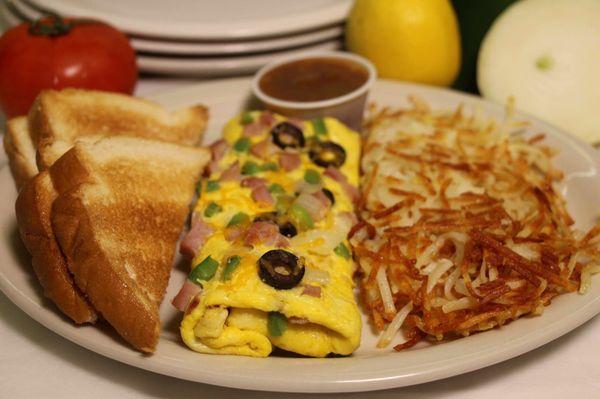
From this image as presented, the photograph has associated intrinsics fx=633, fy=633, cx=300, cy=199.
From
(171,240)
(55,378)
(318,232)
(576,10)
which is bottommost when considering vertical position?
(55,378)

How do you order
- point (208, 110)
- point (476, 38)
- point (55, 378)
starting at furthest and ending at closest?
point (476, 38), point (208, 110), point (55, 378)

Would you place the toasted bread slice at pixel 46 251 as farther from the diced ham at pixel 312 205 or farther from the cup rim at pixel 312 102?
the cup rim at pixel 312 102

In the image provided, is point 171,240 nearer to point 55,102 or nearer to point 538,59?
point 55,102

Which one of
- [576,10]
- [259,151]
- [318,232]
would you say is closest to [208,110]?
[259,151]

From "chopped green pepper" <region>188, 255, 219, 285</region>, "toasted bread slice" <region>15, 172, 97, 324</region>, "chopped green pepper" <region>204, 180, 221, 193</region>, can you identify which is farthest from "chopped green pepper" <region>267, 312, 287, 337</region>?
"chopped green pepper" <region>204, 180, 221, 193</region>

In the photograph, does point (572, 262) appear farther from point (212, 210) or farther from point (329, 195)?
point (212, 210)

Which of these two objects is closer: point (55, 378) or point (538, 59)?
point (55, 378)
